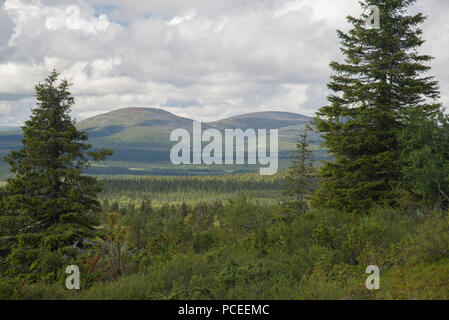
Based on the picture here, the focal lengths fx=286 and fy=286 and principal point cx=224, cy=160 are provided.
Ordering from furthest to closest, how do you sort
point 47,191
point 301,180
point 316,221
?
1. point 301,180
2. point 47,191
3. point 316,221

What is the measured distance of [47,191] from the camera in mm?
14453

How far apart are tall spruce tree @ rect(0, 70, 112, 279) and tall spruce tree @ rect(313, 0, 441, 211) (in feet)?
43.6

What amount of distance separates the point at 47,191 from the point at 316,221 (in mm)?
12973

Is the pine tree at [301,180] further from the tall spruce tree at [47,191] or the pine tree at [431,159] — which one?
the tall spruce tree at [47,191]

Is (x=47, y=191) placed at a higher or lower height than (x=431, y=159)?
lower

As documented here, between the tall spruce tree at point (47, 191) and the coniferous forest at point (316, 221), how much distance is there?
2.5 inches

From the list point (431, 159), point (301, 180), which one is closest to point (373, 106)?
point (431, 159)

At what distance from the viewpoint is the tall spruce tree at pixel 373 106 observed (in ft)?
49.1

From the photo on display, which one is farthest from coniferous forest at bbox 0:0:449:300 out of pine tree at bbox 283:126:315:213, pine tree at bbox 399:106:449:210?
pine tree at bbox 283:126:315:213

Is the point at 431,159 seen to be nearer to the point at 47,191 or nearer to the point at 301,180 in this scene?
the point at 47,191

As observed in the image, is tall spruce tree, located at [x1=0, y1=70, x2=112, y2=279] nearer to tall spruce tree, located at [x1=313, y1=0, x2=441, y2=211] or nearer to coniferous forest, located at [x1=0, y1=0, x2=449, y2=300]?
coniferous forest, located at [x1=0, y1=0, x2=449, y2=300]

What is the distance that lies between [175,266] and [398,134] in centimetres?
1259

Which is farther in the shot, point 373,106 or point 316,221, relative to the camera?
point 373,106

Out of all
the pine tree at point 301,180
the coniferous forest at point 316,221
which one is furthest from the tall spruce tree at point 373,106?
the pine tree at point 301,180
